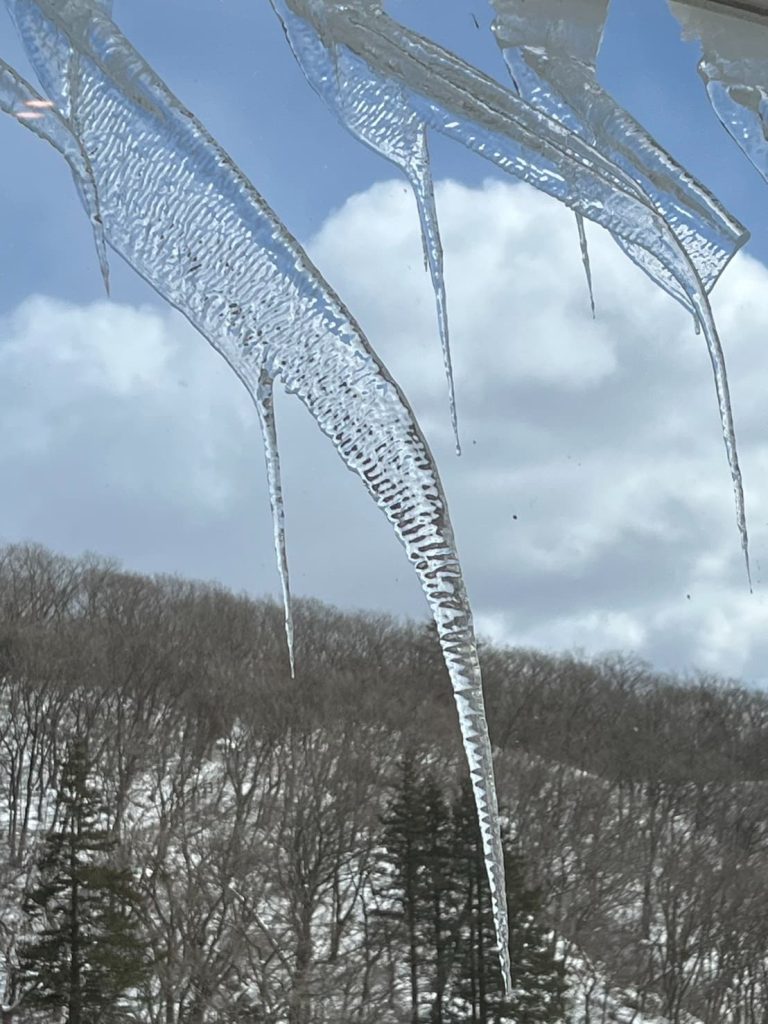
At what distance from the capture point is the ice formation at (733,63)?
1.15m

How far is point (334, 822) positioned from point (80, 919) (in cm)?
64

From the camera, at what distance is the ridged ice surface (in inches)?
39.9

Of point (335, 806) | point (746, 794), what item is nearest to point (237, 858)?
point (335, 806)

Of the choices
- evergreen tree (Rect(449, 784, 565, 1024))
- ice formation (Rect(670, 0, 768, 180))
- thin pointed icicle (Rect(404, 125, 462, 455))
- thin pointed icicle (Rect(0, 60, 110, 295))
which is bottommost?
evergreen tree (Rect(449, 784, 565, 1024))

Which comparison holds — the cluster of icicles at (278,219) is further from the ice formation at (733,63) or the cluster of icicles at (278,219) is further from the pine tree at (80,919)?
the pine tree at (80,919)

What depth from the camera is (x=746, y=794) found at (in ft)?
8.84

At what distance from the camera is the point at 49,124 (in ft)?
2.39

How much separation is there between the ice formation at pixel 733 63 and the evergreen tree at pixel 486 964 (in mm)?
1462

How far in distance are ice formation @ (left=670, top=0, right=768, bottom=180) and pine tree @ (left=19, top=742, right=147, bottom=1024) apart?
57.4 inches

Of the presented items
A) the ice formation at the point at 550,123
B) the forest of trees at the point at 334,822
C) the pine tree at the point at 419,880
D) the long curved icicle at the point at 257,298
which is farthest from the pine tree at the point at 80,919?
the long curved icicle at the point at 257,298

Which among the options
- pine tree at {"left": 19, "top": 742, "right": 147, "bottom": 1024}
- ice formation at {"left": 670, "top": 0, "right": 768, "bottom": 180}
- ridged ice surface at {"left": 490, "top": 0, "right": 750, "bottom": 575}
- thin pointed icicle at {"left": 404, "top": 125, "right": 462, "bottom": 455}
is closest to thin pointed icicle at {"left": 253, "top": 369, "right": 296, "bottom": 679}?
thin pointed icicle at {"left": 404, "top": 125, "right": 462, "bottom": 455}

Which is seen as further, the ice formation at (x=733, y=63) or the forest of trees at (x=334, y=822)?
the forest of trees at (x=334, y=822)

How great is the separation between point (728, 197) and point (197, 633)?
1.10 meters

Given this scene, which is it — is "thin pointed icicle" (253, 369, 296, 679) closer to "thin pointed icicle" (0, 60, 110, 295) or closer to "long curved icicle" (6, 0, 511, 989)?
"long curved icicle" (6, 0, 511, 989)
